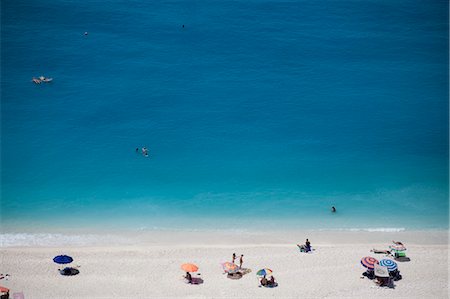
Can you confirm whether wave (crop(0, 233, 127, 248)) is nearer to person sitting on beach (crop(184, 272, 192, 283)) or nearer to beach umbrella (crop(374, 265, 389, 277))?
person sitting on beach (crop(184, 272, 192, 283))

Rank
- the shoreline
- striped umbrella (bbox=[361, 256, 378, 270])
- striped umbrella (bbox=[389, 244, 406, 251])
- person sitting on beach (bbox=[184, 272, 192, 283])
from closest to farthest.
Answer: person sitting on beach (bbox=[184, 272, 192, 283]) → striped umbrella (bbox=[361, 256, 378, 270]) → striped umbrella (bbox=[389, 244, 406, 251]) → the shoreline

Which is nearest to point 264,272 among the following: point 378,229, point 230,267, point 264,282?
point 264,282

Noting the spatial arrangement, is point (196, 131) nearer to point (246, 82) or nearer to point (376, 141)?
point (246, 82)

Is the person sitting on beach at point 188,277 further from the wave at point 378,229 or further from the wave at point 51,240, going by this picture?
the wave at point 378,229

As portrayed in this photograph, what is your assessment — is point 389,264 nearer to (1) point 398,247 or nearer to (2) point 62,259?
(1) point 398,247

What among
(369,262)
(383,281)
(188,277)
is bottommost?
(188,277)

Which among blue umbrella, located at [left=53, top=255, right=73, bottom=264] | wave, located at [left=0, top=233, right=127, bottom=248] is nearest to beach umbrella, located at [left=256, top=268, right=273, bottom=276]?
wave, located at [left=0, top=233, right=127, bottom=248]

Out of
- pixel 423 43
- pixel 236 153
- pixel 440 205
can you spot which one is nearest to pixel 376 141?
pixel 440 205
